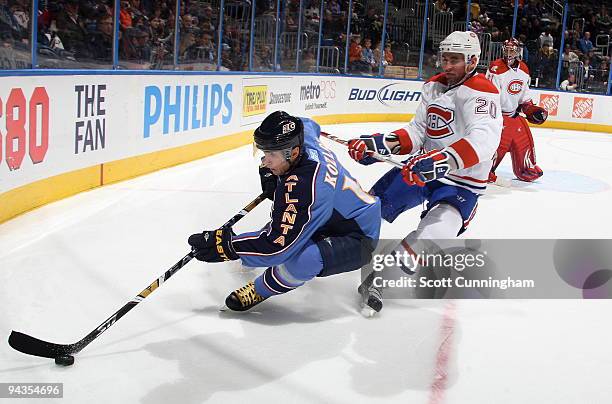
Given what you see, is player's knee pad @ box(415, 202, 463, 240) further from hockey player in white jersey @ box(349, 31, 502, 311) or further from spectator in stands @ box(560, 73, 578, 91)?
spectator in stands @ box(560, 73, 578, 91)

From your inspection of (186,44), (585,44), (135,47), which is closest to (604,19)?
(585,44)

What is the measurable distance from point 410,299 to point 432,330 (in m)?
0.36

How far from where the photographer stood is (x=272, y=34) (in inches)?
368

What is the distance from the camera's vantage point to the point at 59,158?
463 centimetres

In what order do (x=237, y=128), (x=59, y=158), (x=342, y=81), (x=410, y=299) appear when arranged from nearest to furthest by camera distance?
(x=410, y=299) → (x=59, y=158) → (x=237, y=128) → (x=342, y=81)

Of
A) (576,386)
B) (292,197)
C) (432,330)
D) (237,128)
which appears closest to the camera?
(576,386)

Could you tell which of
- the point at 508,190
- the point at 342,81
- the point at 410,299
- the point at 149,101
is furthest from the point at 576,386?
the point at 342,81

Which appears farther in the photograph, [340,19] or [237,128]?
[340,19]

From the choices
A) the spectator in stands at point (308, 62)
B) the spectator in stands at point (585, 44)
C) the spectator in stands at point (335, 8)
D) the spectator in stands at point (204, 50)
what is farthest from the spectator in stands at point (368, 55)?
the spectator in stands at point (204, 50)

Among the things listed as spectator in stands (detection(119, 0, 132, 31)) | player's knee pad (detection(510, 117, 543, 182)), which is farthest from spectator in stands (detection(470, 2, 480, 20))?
spectator in stands (detection(119, 0, 132, 31))

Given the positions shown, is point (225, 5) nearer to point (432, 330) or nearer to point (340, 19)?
point (340, 19)

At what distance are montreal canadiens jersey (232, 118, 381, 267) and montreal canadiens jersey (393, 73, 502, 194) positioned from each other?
0.56 meters

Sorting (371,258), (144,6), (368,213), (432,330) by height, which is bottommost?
(432,330)

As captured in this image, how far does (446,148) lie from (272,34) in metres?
6.62
